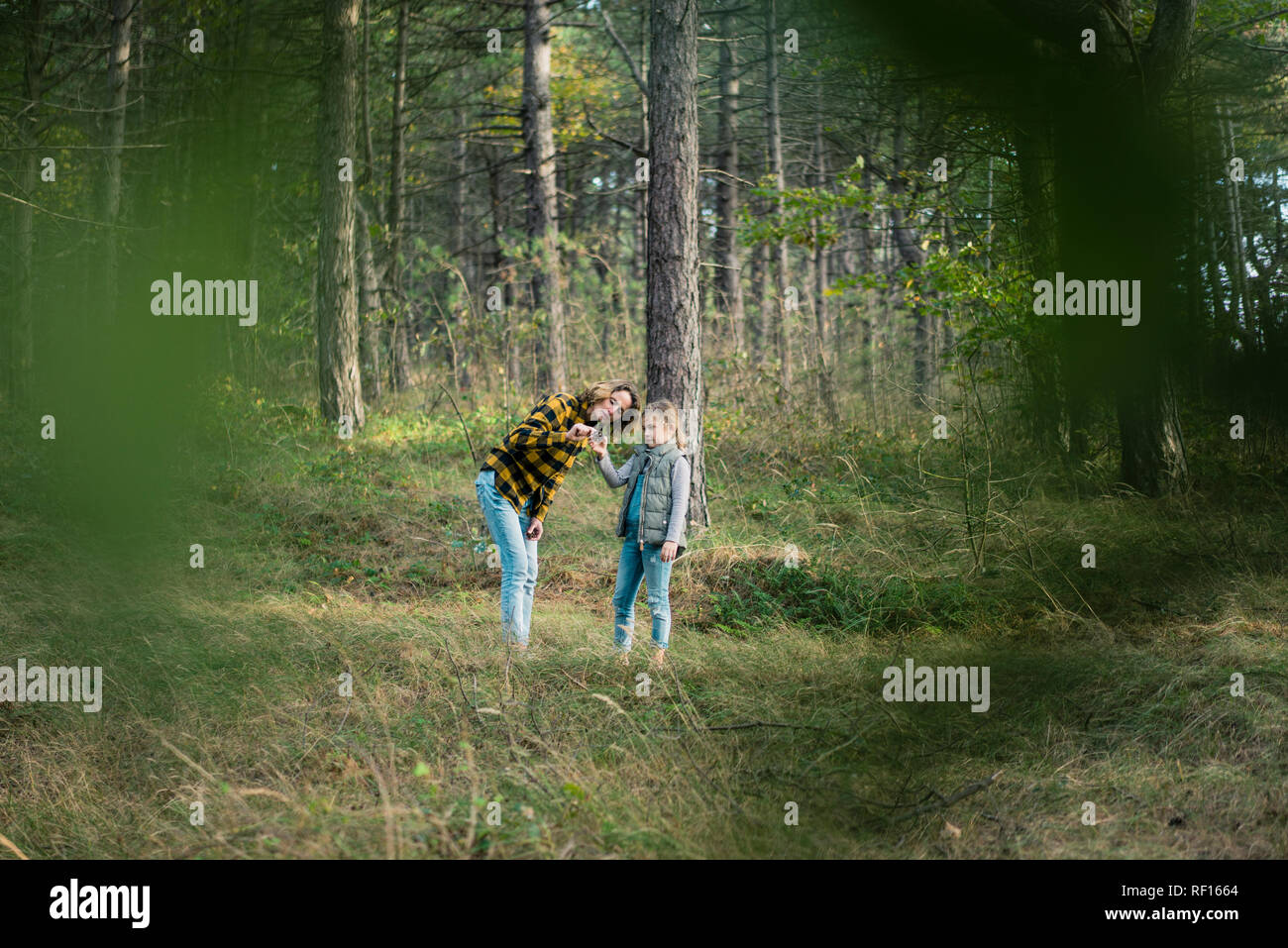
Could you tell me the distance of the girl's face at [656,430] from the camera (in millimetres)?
5367

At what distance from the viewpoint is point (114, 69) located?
0.83 metres

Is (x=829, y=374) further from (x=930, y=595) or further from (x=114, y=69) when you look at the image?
(x=114, y=69)

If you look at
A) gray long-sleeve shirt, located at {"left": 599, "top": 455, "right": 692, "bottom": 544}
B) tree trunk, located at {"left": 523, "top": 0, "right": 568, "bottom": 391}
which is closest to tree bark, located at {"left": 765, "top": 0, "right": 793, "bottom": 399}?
gray long-sleeve shirt, located at {"left": 599, "top": 455, "right": 692, "bottom": 544}

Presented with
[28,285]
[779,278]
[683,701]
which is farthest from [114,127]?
[779,278]

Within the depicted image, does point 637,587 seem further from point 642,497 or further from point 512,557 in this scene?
point 512,557

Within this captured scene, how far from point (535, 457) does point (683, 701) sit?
183cm

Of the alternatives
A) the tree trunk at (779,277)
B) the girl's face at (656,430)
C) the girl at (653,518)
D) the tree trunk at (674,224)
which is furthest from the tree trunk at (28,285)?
the tree trunk at (674,224)

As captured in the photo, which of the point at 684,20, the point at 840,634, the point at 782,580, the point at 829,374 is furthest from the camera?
the point at 829,374

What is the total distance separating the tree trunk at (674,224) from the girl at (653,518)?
182 centimetres

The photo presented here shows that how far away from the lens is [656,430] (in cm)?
538

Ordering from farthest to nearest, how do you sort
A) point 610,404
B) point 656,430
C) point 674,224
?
point 674,224 < point 610,404 < point 656,430

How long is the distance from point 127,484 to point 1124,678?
3.95 metres
